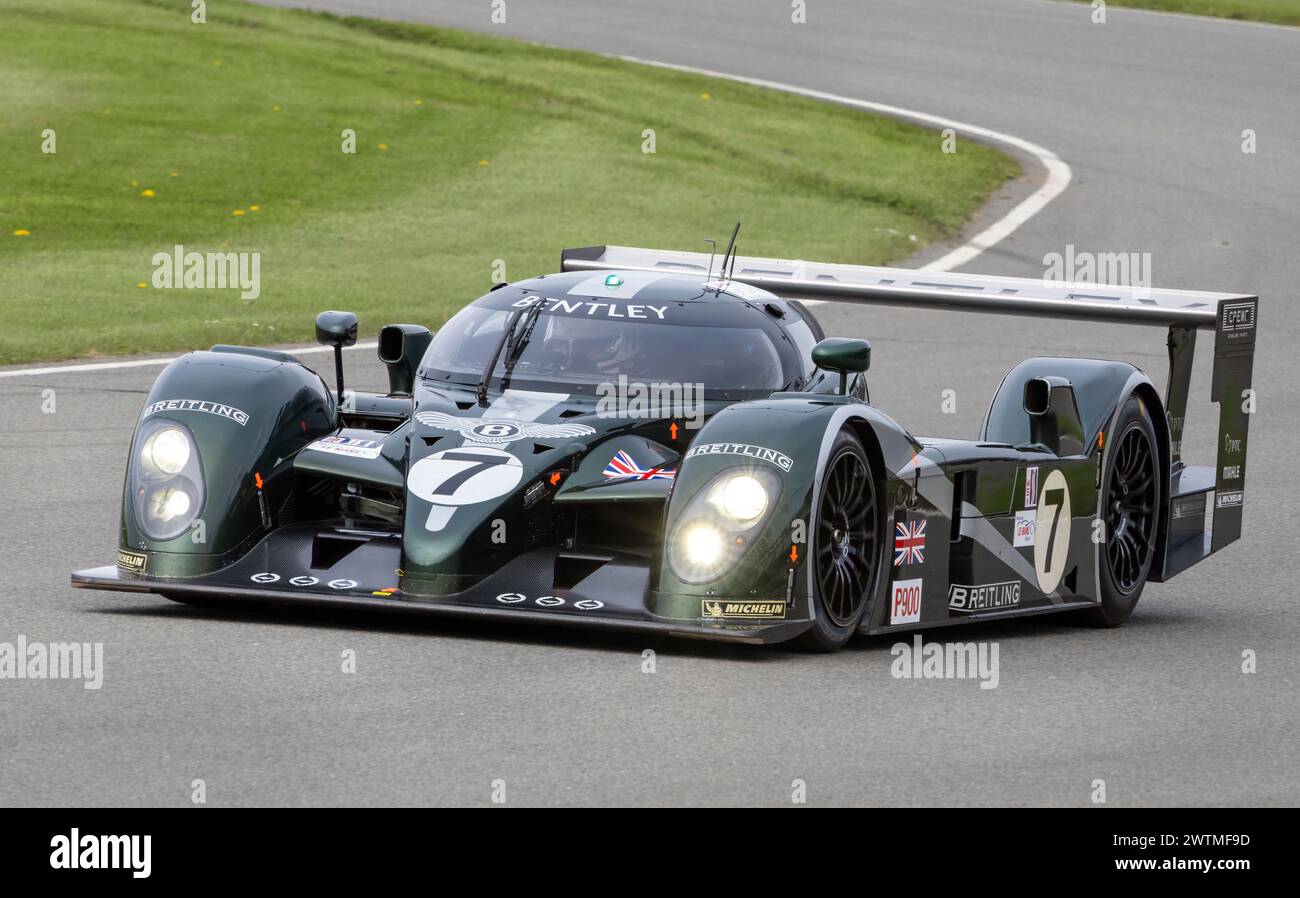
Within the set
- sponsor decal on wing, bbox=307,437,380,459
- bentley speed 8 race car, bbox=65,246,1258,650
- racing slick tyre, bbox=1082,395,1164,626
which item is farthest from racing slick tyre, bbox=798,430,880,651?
sponsor decal on wing, bbox=307,437,380,459

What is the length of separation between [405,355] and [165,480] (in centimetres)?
187

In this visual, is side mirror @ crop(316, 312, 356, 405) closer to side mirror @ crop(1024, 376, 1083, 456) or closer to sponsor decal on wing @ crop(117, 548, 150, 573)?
sponsor decal on wing @ crop(117, 548, 150, 573)

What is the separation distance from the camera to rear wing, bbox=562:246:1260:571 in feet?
33.5

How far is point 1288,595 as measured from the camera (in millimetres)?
10508

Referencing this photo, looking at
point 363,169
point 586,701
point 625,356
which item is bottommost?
point 586,701

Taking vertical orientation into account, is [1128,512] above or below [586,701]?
above

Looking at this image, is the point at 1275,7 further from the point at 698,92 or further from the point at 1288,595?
the point at 1288,595

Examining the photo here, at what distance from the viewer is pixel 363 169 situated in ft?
80.8

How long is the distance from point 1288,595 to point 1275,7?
1098 inches

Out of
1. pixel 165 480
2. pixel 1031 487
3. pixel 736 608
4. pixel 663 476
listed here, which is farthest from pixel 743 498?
pixel 165 480

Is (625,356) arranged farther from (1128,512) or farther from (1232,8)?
(1232,8)

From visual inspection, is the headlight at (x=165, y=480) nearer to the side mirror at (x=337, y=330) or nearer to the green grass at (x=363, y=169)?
the side mirror at (x=337, y=330)

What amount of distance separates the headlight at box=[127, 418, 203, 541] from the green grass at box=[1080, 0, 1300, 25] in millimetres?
29227
